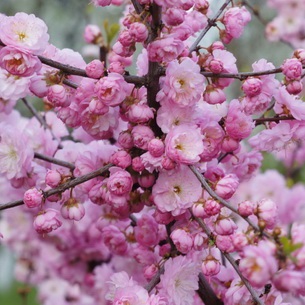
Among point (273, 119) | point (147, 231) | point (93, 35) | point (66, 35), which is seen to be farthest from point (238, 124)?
point (66, 35)

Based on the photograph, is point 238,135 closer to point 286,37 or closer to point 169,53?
point 169,53

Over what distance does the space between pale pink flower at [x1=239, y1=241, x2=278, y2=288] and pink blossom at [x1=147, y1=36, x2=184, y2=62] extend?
1.27ft

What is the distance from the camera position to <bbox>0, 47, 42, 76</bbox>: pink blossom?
0.98 meters

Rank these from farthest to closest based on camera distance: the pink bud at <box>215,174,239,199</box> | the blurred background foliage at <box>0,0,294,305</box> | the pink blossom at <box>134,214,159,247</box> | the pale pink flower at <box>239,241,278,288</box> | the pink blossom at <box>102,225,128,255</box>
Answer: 1. the blurred background foliage at <box>0,0,294,305</box>
2. the pink blossom at <box>102,225,128,255</box>
3. the pink blossom at <box>134,214,159,247</box>
4. the pink bud at <box>215,174,239,199</box>
5. the pale pink flower at <box>239,241,278,288</box>

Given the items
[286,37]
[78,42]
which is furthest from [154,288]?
[78,42]

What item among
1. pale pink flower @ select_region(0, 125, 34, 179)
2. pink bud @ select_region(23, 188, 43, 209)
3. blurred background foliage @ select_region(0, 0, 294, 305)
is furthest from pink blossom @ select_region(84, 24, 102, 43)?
blurred background foliage @ select_region(0, 0, 294, 305)

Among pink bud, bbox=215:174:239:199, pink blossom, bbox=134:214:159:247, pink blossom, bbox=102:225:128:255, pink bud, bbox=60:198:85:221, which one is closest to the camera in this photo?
pink bud, bbox=215:174:239:199

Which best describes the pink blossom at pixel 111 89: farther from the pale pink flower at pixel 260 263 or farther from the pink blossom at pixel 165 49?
the pale pink flower at pixel 260 263

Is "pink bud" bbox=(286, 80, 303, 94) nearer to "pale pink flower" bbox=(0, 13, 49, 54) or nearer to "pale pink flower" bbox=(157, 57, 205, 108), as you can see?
"pale pink flower" bbox=(157, 57, 205, 108)

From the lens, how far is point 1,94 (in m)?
1.10

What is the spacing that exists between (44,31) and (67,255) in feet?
3.39

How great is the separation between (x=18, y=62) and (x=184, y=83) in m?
0.27

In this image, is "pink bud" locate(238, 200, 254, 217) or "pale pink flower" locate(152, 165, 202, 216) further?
"pale pink flower" locate(152, 165, 202, 216)

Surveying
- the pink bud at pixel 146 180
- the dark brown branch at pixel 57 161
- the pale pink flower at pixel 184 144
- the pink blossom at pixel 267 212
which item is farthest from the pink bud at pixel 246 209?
the dark brown branch at pixel 57 161
